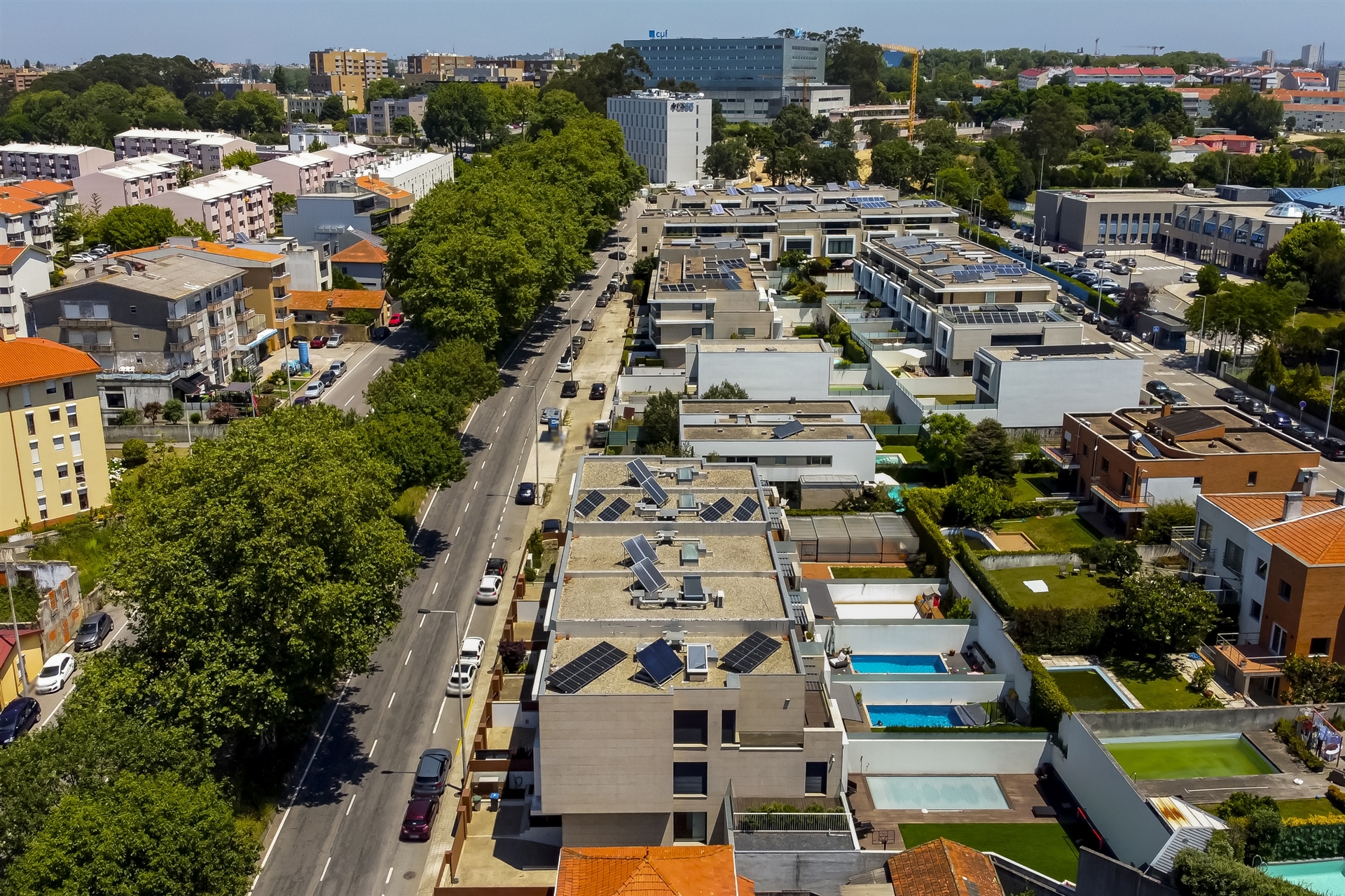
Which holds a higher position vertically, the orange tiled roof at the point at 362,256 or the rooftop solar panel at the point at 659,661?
the orange tiled roof at the point at 362,256

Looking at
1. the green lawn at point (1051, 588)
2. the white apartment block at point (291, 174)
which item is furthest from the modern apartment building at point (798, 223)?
the green lawn at point (1051, 588)

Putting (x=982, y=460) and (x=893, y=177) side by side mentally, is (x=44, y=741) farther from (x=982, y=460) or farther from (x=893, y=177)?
(x=893, y=177)

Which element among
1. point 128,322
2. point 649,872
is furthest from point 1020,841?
point 128,322

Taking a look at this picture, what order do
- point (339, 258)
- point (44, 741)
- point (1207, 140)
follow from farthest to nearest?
point (1207, 140)
point (339, 258)
point (44, 741)

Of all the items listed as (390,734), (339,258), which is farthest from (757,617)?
(339,258)

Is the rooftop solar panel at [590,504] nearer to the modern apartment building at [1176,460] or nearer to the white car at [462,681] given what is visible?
the white car at [462,681]

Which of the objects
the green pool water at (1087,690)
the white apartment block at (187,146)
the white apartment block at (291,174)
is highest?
the white apartment block at (187,146)
